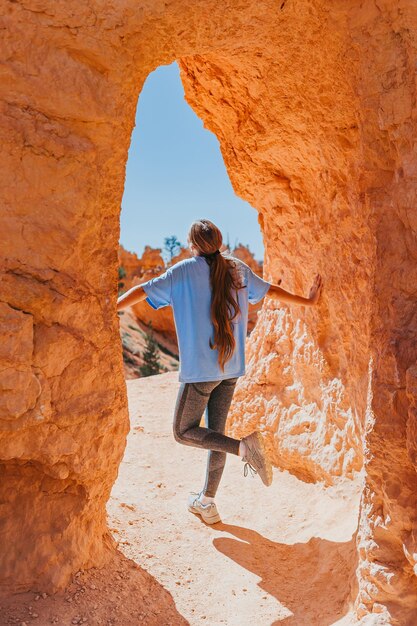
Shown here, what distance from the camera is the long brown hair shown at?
2.62m

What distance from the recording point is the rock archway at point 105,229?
204 cm

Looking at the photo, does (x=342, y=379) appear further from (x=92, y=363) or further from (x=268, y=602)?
(x=92, y=363)

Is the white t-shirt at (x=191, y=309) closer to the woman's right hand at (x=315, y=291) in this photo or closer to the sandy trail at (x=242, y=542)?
the sandy trail at (x=242, y=542)

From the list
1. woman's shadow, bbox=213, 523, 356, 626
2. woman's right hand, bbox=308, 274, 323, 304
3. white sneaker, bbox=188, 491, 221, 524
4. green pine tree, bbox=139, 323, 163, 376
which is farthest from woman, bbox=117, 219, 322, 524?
green pine tree, bbox=139, 323, 163, 376

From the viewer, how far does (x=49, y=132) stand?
6.82ft

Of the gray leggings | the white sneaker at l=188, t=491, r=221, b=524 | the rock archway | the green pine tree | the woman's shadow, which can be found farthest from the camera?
the green pine tree

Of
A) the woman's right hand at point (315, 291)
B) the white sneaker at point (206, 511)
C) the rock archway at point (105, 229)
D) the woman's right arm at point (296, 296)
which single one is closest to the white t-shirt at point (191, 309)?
the rock archway at point (105, 229)

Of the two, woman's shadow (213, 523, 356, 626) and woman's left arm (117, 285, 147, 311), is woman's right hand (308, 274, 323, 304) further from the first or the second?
woman's shadow (213, 523, 356, 626)

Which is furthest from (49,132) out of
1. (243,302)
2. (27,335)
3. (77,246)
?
(243,302)

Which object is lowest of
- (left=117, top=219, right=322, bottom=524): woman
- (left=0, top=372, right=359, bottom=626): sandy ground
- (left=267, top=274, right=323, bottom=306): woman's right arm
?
(left=0, top=372, right=359, bottom=626): sandy ground

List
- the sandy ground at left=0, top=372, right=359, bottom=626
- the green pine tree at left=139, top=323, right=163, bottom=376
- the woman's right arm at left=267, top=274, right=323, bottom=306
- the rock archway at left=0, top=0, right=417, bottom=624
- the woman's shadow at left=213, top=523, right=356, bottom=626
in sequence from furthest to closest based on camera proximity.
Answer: the green pine tree at left=139, top=323, right=163, bottom=376, the woman's right arm at left=267, top=274, right=323, bottom=306, the woman's shadow at left=213, top=523, right=356, bottom=626, the sandy ground at left=0, top=372, right=359, bottom=626, the rock archway at left=0, top=0, right=417, bottom=624

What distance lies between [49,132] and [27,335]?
→ 2.73 ft

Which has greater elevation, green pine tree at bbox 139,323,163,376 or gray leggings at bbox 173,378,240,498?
gray leggings at bbox 173,378,240,498

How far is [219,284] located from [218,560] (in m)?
1.50
